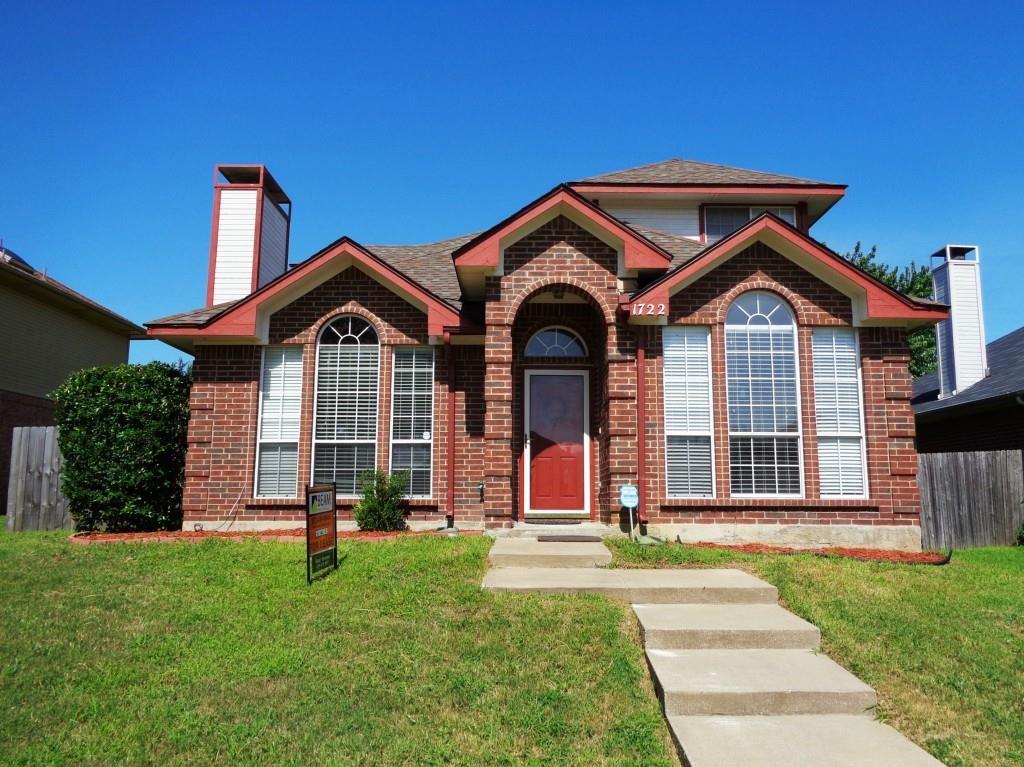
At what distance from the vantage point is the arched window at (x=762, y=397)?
1028 centimetres

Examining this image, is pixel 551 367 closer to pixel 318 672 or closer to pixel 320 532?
pixel 320 532

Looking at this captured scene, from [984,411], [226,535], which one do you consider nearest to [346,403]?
[226,535]

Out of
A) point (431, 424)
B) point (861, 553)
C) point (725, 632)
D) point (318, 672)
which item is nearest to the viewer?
point (318, 672)

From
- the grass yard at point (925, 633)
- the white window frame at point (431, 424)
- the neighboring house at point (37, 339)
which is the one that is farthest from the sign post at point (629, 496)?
the neighboring house at point (37, 339)

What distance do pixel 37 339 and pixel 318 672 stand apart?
18938mm

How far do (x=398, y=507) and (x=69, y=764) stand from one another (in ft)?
22.2

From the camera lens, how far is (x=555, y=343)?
11.4 meters

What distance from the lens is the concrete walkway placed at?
4012mm

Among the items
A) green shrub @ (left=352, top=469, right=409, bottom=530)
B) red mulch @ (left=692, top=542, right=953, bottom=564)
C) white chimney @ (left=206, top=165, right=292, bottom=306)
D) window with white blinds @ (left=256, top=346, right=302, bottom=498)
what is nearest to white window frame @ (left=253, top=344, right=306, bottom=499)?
window with white blinds @ (left=256, top=346, right=302, bottom=498)

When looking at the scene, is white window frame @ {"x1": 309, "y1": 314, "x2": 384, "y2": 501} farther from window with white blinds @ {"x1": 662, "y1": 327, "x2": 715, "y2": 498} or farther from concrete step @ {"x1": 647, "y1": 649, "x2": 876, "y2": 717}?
concrete step @ {"x1": 647, "y1": 649, "x2": 876, "y2": 717}

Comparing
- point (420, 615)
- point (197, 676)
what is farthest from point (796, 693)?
point (197, 676)

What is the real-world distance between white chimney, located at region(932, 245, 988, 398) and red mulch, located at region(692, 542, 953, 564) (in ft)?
28.0

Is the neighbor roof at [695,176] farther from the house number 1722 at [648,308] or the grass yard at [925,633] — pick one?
the grass yard at [925,633]

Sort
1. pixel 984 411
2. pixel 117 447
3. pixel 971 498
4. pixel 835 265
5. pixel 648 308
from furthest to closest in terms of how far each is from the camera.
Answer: pixel 984 411 < pixel 971 498 < pixel 117 447 < pixel 835 265 < pixel 648 308
